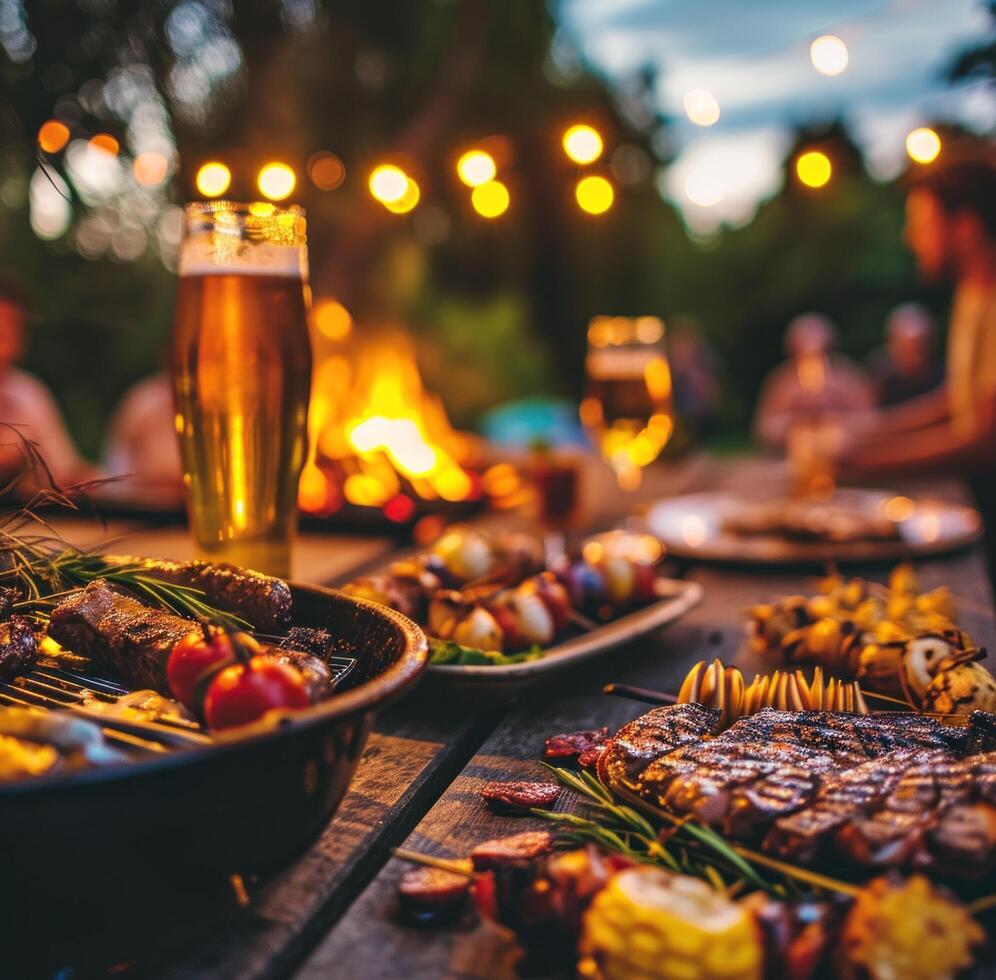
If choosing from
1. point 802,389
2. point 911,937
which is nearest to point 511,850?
point 911,937

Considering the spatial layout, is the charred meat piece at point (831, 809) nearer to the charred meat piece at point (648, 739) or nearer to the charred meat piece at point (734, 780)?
the charred meat piece at point (734, 780)

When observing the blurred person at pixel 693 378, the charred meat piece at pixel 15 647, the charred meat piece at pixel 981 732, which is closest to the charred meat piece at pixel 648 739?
the charred meat piece at pixel 981 732

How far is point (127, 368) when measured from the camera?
1211cm

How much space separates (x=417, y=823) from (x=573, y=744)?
0.90 ft

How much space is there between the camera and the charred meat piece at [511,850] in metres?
1.08

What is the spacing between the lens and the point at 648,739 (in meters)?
1.28

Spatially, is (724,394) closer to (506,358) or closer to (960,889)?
(506,358)

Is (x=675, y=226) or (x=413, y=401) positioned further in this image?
(x=675, y=226)

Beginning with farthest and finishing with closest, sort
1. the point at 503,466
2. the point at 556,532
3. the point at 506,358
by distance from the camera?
the point at 506,358
the point at 503,466
the point at 556,532

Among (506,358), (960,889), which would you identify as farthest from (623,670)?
(506,358)

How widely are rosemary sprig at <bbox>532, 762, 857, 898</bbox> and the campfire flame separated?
174 centimetres

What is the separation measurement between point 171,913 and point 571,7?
9.71 m

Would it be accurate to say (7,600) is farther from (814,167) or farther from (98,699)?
(814,167)

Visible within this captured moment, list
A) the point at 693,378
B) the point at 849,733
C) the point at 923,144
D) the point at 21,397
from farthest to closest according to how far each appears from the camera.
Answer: the point at 693,378 → the point at 21,397 → the point at 923,144 → the point at 849,733
